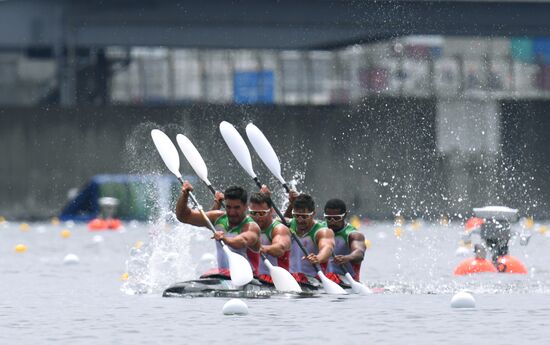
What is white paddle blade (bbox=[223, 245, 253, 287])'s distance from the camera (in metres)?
19.8

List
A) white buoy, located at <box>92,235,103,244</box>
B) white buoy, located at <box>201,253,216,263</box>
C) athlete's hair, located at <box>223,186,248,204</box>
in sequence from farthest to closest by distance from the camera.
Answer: white buoy, located at <box>92,235,103,244</box>, white buoy, located at <box>201,253,216,263</box>, athlete's hair, located at <box>223,186,248,204</box>

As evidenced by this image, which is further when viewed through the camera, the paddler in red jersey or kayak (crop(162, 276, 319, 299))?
the paddler in red jersey

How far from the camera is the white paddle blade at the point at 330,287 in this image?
20719mm

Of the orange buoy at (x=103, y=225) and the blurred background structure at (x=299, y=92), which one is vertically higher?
the blurred background structure at (x=299, y=92)

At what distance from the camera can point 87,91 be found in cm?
4606

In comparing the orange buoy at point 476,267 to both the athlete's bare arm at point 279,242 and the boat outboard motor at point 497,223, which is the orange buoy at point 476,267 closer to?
the boat outboard motor at point 497,223

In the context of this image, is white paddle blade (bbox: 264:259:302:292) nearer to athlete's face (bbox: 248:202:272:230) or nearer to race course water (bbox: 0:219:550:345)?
race course water (bbox: 0:219:550:345)

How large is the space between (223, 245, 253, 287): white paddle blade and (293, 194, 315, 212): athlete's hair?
4.02 ft

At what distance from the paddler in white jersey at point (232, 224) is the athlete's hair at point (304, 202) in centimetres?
75

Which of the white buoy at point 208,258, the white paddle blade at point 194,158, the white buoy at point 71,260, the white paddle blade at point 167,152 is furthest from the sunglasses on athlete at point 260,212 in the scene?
the white buoy at point 208,258

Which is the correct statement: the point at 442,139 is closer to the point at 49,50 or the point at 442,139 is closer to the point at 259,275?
the point at 49,50

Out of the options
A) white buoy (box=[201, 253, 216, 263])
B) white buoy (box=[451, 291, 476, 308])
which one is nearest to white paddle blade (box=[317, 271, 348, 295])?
white buoy (box=[451, 291, 476, 308])

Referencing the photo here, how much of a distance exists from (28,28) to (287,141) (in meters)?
7.94

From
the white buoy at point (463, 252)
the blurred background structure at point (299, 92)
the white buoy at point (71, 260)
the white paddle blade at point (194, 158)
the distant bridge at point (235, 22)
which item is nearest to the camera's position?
the white paddle blade at point (194, 158)
